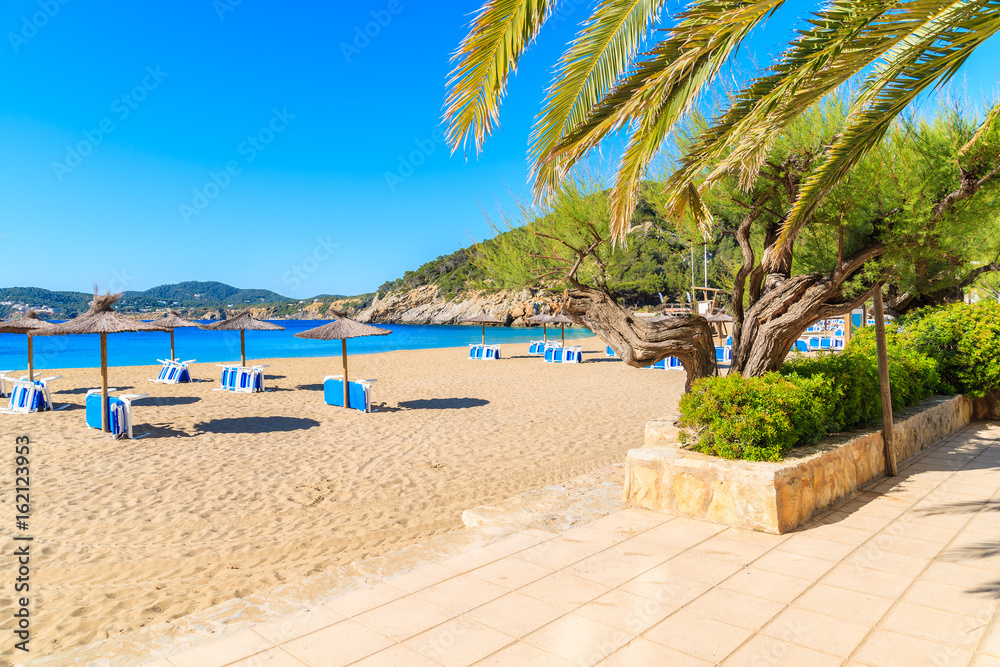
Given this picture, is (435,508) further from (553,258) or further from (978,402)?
(978,402)

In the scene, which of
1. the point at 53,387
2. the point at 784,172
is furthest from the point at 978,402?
the point at 53,387

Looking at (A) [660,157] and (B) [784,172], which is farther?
(A) [660,157]

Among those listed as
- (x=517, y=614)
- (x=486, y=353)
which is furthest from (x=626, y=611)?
(x=486, y=353)

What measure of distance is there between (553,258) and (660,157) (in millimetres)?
2010

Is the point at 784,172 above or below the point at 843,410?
above

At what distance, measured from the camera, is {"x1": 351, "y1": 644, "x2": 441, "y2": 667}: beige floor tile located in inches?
90.8

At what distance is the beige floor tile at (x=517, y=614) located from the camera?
2.61 meters

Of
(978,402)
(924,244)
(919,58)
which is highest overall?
(919,58)

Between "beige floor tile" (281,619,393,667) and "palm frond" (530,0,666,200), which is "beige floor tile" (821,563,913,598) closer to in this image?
"beige floor tile" (281,619,393,667)

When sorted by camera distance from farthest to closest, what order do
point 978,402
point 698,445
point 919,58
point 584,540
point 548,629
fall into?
point 978,402 → point 698,445 → point 584,540 → point 919,58 → point 548,629

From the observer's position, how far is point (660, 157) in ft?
20.6

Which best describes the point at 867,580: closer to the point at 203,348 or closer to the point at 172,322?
the point at 172,322

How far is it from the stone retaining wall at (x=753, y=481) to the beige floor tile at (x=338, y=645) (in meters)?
2.49

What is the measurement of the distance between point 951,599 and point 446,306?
97.6 metres
